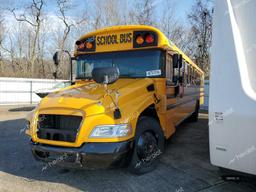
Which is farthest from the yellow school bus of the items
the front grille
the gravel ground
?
the gravel ground

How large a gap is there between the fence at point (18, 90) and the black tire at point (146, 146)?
1496cm

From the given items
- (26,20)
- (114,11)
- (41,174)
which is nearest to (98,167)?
(41,174)

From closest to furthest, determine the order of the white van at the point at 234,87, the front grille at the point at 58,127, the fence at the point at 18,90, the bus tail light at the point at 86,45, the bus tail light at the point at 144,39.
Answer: the white van at the point at 234,87 < the front grille at the point at 58,127 < the bus tail light at the point at 144,39 < the bus tail light at the point at 86,45 < the fence at the point at 18,90

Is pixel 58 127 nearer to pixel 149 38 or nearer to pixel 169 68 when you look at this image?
pixel 149 38

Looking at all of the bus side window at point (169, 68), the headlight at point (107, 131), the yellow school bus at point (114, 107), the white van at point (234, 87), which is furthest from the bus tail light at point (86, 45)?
the white van at point (234, 87)

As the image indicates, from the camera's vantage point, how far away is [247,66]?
303cm

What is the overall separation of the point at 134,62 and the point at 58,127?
201 cm

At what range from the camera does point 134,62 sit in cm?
504

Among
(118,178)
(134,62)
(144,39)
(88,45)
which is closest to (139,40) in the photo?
(144,39)

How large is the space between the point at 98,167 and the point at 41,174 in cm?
135

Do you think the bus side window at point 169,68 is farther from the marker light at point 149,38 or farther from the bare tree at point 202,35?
the bare tree at point 202,35

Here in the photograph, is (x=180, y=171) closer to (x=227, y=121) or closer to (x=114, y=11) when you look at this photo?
(x=227, y=121)

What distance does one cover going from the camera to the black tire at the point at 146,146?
4199 mm

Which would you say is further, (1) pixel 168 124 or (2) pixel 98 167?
(1) pixel 168 124
